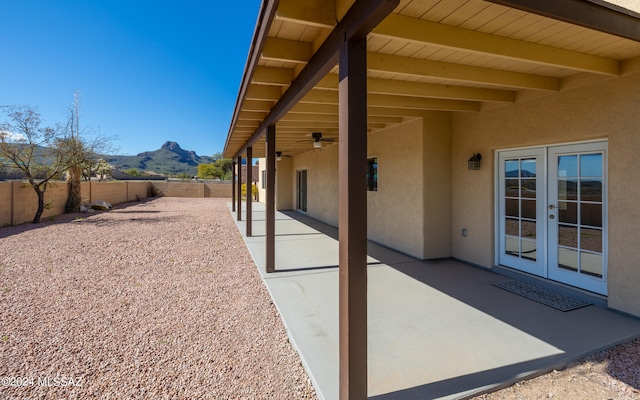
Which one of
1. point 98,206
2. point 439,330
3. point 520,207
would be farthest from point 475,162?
point 98,206

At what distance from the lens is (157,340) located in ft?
9.72

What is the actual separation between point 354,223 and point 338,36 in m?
1.40

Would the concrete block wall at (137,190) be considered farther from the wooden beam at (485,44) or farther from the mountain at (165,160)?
the mountain at (165,160)

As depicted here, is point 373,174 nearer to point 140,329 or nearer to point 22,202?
point 140,329

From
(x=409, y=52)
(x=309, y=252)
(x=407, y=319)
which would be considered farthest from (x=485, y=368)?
(x=309, y=252)

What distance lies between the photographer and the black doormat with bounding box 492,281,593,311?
12.3 ft

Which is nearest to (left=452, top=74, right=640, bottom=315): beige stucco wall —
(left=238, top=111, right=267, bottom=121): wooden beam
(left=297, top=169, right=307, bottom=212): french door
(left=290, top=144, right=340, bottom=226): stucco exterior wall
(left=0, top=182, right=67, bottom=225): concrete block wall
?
(left=238, top=111, right=267, bottom=121): wooden beam

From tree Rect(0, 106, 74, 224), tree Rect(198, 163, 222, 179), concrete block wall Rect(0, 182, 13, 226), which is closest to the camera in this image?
concrete block wall Rect(0, 182, 13, 226)

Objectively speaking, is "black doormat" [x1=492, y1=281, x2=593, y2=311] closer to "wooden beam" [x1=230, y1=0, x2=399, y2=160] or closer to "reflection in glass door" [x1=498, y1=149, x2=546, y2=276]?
"reflection in glass door" [x1=498, y1=149, x2=546, y2=276]

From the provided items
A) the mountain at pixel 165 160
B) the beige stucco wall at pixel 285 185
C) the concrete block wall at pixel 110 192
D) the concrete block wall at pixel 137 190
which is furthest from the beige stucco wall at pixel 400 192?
the mountain at pixel 165 160

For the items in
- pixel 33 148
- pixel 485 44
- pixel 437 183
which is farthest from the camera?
pixel 33 148

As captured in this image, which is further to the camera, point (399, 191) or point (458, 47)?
point (399, 191)

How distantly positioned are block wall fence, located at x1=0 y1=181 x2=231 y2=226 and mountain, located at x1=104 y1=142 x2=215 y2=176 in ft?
186

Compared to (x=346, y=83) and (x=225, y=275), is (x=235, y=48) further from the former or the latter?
(x=346, y=83)
